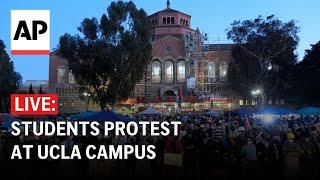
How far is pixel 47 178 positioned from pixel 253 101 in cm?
5161

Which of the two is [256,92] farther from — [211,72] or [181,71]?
[181,71]

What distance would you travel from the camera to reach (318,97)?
4688 cm

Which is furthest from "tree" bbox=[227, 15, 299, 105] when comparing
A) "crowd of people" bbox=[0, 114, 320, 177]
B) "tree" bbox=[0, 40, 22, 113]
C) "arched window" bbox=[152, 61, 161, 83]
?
"crowd of people" bbox=[0, 114, 320, 177]

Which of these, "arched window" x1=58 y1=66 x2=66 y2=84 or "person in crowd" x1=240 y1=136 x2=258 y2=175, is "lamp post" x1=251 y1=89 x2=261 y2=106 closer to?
"arched window" x1=58 y1=66 x2=66 y2=84

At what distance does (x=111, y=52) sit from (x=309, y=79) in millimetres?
23162

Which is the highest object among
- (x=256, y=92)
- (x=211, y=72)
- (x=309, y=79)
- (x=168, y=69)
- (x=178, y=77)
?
(x=168, y=69)

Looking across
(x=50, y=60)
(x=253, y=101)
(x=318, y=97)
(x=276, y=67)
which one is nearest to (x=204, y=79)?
(x=253, y=101)

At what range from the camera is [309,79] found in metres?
49.2

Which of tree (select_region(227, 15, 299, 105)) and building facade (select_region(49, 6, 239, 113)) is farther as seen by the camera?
building facade (select_region(49, 6, 239, 113))

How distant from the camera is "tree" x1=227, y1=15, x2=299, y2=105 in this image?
48.5 metres

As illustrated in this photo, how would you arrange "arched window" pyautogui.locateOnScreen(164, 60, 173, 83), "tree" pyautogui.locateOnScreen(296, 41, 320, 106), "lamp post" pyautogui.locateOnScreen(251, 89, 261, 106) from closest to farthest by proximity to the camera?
"tree" pyautogui.locateOnScreen(296, 41, 320, 106) < "lamp post" pyautogui.locateOnScreen(251, 89, 261, 106) < "arched window" pyautogui.locateOnScreen(164, 60, 173, 83)

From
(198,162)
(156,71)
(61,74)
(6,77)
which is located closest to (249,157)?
(198,162)

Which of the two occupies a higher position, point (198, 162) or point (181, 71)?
point (181, 71)

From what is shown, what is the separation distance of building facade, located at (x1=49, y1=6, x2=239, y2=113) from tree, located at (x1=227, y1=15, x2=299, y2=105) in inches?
272
